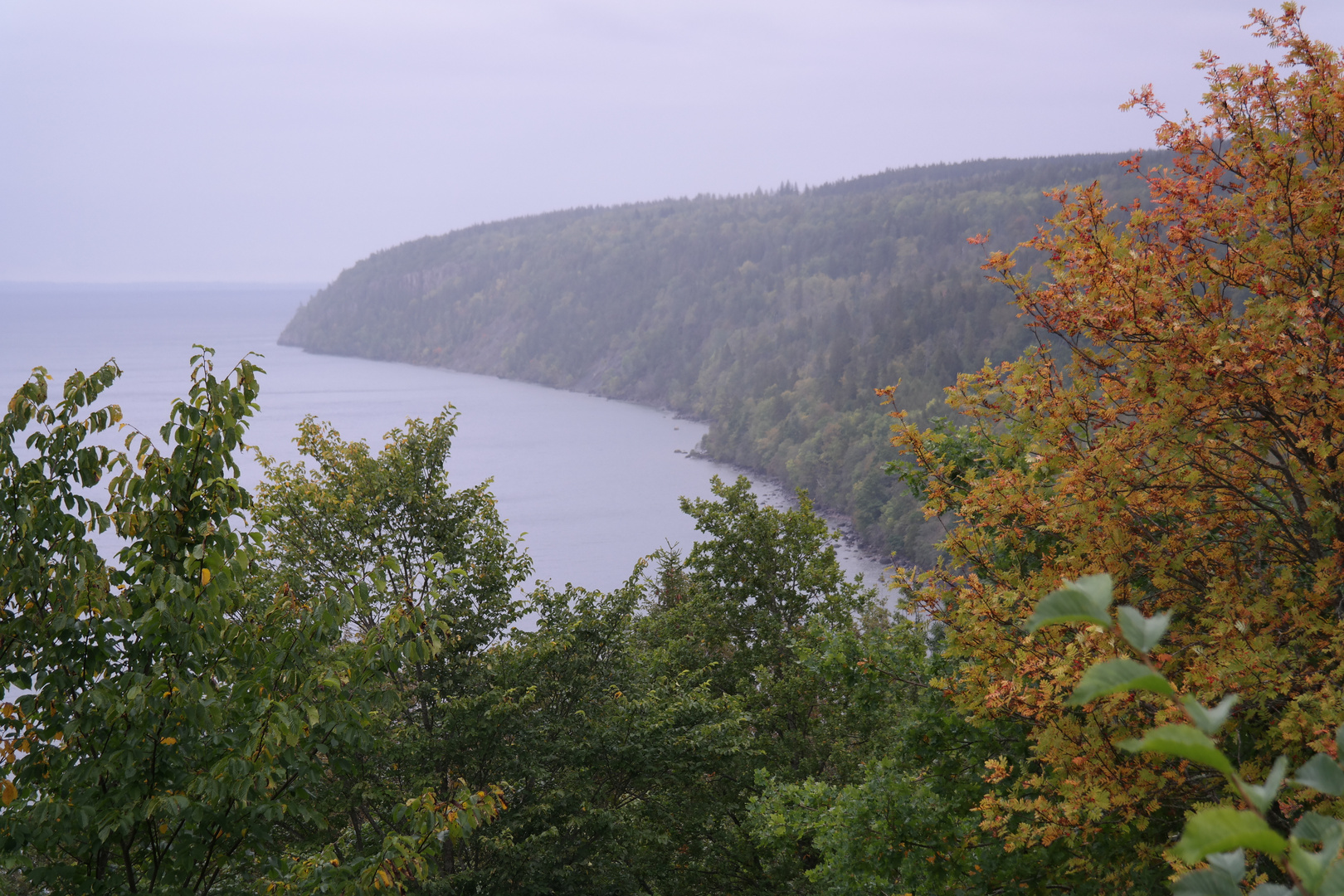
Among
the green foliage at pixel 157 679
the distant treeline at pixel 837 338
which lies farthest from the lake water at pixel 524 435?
the green foliage at pixel 157 679

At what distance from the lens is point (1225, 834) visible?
851 mm

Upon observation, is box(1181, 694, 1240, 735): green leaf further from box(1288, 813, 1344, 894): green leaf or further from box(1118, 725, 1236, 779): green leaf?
box(1288, 813, 1344, 894): green leaf

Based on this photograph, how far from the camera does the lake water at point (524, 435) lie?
228 ft

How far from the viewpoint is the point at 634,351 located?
172875mm

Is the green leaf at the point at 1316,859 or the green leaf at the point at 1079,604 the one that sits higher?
the green leaf at the point at 1079,604

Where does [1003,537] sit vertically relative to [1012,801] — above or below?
above

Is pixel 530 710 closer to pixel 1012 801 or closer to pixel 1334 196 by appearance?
pixel 1012 801

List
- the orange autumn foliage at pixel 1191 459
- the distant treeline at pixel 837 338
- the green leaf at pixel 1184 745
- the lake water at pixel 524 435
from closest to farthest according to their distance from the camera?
the green leaf at pixel 1184 745 < the orange autumn foliage at pixel 1191 459 < the lake water at pixel 524 435 < the distant treeline at pixel 837 338

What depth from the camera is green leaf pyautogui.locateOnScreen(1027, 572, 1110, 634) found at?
0.89 metres

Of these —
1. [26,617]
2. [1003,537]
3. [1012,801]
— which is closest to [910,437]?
[1003,537]

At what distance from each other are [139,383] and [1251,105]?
14309 centimetres

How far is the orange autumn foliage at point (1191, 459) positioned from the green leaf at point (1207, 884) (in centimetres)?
316

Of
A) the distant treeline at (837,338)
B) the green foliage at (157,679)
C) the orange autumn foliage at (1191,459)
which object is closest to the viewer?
the green foliage at (157,679)

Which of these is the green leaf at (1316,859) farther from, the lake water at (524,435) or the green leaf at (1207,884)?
the lake water at (524,435)
